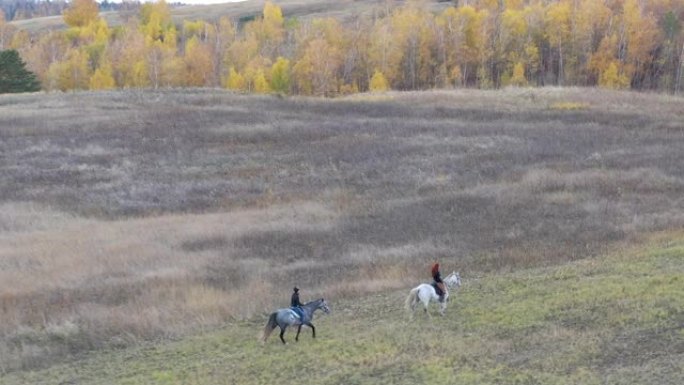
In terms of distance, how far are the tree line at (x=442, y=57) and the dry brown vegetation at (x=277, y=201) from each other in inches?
1374

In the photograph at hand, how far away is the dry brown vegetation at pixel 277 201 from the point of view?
2108 centimetres

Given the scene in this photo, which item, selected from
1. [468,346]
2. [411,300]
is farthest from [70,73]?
[468,346]

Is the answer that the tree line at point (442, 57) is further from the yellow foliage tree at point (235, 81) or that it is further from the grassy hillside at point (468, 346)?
the grassy hillside at point (468, 346)

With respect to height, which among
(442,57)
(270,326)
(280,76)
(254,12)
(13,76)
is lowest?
(270,326)

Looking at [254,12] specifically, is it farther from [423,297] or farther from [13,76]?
[423,297]

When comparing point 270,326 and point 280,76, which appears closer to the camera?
point 270,326

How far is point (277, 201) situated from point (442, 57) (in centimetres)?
7127

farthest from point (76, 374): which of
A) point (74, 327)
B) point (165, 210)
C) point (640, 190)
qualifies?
point (640, 190)

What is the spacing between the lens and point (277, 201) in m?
34.7

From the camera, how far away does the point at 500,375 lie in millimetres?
13469

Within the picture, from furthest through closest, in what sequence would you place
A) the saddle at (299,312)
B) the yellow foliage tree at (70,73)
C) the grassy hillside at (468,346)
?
the yellow foliage tree at (70,73), the saddle at (299,312), the grassy hillside at (468,346)

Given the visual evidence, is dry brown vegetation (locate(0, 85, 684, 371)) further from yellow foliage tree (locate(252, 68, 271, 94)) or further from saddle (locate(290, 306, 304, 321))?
yellow foliage tree (locate(252, 68, 271, 94))

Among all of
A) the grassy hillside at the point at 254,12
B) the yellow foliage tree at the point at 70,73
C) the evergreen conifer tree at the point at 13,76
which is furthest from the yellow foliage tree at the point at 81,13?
the evergreen conifer tree at the point at 13,76

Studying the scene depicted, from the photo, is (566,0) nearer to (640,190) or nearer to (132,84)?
(132,84)
